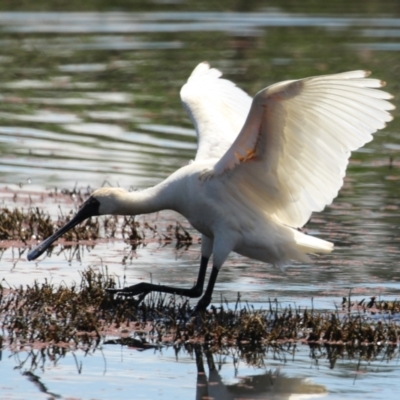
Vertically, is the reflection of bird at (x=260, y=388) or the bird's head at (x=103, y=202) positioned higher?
the bird's head at (x=103, y=202)

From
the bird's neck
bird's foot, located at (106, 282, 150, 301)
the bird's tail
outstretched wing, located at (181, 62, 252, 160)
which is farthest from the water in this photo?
outstretched wing, located at (181, 62, 252, 160)

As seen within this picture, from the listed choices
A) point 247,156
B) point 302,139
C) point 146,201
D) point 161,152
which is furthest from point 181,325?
point 161,152

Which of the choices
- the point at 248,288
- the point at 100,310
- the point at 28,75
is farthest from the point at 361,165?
the point at 28,75

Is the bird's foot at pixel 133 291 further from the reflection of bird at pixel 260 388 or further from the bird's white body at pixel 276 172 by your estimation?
the reflection of bird at pixel 260 388

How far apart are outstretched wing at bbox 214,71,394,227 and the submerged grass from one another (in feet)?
2.91

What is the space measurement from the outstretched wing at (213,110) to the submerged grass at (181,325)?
1.55 meters

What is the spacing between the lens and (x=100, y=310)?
9469mm

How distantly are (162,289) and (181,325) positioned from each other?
763 mm

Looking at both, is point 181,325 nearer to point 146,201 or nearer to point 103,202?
point 146,201

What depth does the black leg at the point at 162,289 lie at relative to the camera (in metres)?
9.67

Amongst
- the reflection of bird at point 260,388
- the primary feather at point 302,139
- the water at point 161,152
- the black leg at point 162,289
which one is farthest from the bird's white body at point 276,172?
the reflection of bird at point 260,388

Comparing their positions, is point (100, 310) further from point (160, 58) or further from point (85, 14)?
point (85, 14)

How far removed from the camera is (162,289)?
32.1ft

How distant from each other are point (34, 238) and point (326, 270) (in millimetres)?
2869
